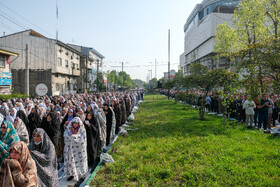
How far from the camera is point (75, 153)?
556cm

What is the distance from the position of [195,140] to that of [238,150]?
1.75 m

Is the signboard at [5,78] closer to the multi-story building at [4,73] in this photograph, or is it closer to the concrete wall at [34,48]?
the multi-story building at [4,73]

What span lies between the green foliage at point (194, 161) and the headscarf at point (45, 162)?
145cm

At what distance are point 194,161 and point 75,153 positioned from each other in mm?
3506

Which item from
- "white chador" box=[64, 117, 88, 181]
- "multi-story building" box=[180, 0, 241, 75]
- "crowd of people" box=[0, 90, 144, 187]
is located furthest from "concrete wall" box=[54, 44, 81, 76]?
"white chador" box=[64, 117, 88, 181]

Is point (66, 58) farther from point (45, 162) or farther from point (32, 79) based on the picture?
A: point (45, 162)

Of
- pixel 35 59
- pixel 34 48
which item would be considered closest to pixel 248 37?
pixel 35 59

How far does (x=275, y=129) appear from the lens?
11.5m

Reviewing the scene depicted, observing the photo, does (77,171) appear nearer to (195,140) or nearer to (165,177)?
(165,177)

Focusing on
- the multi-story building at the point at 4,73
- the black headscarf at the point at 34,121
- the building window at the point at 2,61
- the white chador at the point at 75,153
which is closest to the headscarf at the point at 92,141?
the white chador at the point at 75,153

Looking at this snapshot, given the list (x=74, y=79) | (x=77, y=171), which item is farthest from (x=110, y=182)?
(x=74, y=79)

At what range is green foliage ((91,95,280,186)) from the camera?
548 centimetres

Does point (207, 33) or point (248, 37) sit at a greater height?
point (207, 33)

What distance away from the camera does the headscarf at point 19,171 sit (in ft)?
10.0
